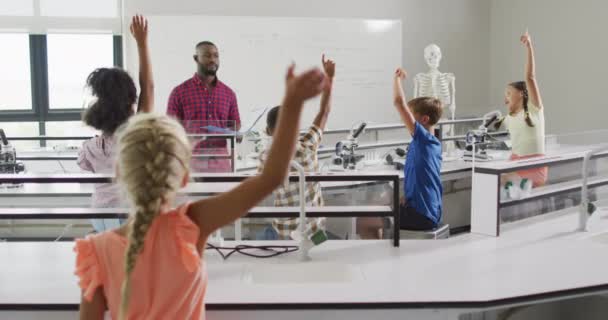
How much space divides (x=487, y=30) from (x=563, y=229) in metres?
5.61

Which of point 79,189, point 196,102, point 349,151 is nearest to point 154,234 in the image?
point 79,189

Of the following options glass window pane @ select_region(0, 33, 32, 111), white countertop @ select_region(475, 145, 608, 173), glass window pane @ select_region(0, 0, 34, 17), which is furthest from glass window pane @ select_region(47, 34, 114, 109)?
white countertop @ select_region(475, 145, 608, 173)

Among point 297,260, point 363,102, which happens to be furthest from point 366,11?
point 297,260

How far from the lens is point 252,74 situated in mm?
6613

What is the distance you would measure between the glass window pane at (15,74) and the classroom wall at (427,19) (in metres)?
1.38

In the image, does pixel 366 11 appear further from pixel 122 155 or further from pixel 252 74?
pixel 122 155

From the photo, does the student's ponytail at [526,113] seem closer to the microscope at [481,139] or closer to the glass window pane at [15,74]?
the microscope at [481,139]

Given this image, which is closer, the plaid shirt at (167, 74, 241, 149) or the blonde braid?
the blonde braid

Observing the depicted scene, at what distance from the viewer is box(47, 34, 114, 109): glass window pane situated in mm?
6332

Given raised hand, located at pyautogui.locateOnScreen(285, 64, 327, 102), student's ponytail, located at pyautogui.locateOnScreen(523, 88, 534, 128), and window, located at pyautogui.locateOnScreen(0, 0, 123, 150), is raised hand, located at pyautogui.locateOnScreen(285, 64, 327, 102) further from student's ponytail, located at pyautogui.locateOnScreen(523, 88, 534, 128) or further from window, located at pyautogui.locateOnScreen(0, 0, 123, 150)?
window, located at pyautogui.locateOnScreen(0, 0, 123, 150)

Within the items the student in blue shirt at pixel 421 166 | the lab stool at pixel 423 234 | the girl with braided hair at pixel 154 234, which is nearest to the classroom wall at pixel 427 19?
the student in blue shirt at pixel 421 166

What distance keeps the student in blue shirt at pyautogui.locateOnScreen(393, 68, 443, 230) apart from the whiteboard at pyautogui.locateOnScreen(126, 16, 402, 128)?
131 inches

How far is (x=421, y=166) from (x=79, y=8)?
440 centimetres

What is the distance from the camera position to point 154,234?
1370 mm
